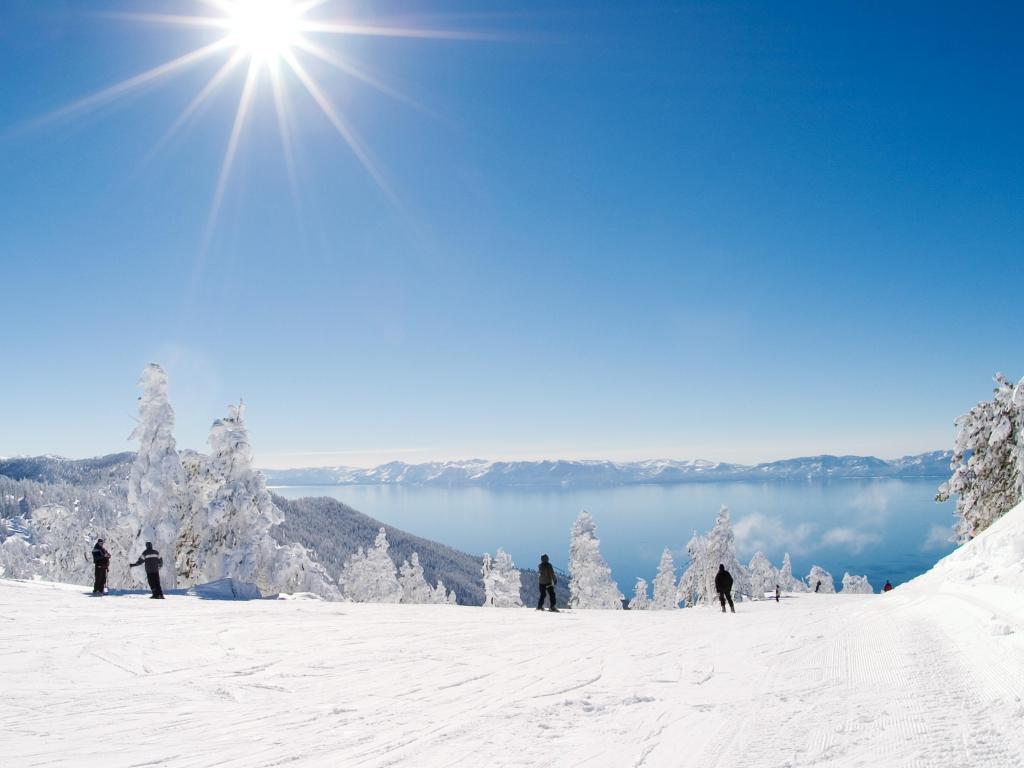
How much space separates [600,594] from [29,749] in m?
49.6

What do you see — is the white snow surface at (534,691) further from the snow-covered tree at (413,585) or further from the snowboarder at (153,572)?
the snow-covered tree at (413,585)

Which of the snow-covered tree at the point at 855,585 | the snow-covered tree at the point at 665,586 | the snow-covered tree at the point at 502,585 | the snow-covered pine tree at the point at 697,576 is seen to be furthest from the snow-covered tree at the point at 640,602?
the snow-covered tree at the point at 855,585

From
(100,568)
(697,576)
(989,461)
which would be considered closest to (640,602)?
(697,576)

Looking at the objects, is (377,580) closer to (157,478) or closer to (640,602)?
(157,478)

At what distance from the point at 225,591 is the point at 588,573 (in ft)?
127

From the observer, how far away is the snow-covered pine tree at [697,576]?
50.9m

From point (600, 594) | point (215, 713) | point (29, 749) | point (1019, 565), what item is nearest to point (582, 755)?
point (215, 713)

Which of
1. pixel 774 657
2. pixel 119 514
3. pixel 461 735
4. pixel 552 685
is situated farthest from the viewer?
pixel 119 514

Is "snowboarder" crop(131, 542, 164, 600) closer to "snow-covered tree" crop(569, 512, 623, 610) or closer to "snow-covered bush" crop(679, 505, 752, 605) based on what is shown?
"snow-covered tree" crop(569, 512, 623, 610)

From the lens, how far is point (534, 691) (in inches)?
255

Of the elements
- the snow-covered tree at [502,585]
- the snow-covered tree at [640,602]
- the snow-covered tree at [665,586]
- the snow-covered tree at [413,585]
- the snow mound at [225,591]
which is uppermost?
the snow mound at [225,591]

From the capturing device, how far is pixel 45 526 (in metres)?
42.2

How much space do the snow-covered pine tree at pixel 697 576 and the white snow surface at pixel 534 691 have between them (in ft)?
141

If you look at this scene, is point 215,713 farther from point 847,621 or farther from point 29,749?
point 847,621
